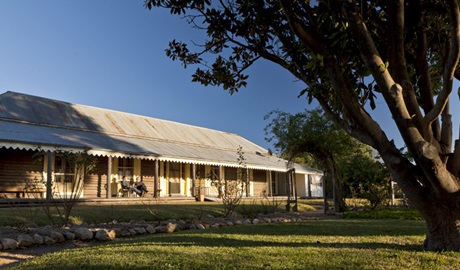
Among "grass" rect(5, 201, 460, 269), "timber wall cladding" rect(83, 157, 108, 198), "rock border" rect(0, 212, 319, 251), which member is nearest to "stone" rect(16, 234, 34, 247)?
"rock border" rect(0, 212, 319, 251)

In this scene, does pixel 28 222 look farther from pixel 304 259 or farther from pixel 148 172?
pixel 148 172

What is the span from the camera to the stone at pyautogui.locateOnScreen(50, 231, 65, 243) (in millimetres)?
6672

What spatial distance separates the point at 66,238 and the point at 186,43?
4.16 meters

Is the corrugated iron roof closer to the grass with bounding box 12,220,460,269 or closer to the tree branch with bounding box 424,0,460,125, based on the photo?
the grass with bounding box 12,220,460,269

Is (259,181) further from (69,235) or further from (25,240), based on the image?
(25,240)

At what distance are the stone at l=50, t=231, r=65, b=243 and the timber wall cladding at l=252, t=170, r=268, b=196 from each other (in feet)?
73.0

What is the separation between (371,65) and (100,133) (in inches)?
693

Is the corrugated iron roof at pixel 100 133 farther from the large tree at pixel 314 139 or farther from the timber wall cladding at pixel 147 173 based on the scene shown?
the large tree at pixel 314 139

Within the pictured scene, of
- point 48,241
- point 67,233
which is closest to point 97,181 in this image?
point 67,233

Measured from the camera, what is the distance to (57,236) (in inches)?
264

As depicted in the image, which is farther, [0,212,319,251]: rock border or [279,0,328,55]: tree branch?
[0,212,319,251]: rock border

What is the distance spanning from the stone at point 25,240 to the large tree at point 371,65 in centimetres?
392

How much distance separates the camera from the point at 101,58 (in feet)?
66.3

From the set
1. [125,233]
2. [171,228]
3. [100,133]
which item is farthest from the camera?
[100,133]
